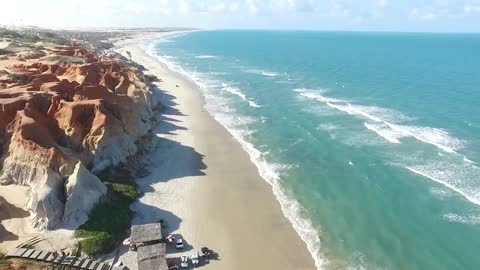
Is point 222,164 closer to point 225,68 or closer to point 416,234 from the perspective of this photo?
point 416,234

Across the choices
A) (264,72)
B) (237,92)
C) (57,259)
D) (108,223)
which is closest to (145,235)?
(108,223)

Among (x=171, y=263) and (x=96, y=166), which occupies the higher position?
(x=96, y=166)

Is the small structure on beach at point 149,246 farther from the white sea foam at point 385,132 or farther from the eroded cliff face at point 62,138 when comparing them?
the white sea foam at point 385,132

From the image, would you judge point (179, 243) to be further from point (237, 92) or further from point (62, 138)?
point (237, 92)

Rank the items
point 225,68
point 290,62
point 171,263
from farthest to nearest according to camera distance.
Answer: point 290,62 → point 225,68 → point 171,263

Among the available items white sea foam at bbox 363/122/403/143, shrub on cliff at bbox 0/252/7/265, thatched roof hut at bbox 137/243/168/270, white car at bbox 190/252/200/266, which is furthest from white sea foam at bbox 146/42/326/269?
shrub on cliff at bbox 0/252/7/265

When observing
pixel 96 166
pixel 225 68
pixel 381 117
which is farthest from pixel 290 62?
pixel 96 166

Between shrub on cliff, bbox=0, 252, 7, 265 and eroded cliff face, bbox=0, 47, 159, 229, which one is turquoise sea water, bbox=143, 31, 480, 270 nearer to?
eroded cliff face, bbox=0, 47, 159, 229
